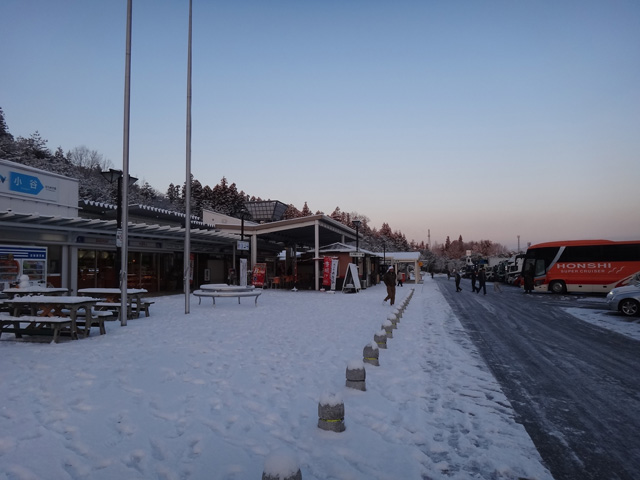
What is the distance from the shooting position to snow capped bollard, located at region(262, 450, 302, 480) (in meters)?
2.55

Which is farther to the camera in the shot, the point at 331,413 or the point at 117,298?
the point at 117,298

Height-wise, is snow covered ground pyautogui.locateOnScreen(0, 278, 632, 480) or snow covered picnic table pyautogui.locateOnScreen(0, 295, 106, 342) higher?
snow covered picnic table pyautogui.locateOnScreen(0, 295, 106, 342)

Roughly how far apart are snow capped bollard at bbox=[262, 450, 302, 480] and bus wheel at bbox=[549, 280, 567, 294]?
2901 cm

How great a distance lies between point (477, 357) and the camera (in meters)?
7.72

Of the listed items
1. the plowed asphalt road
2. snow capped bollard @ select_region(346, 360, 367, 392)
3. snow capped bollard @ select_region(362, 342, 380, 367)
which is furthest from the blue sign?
the plowed asphalt road

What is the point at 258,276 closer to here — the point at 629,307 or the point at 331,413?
the point at 629,307

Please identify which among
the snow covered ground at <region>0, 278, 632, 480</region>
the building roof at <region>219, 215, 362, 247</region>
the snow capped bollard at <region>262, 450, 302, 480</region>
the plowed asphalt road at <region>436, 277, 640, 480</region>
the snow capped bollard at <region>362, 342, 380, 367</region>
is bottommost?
the plowed asphalt road at <region>436, 277, 640, 480</region>

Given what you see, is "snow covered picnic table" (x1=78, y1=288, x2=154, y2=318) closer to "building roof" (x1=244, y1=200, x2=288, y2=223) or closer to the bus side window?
"building roof" (x1=244, y1=200, x2=288, y2=223)

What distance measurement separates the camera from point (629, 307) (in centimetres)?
1408

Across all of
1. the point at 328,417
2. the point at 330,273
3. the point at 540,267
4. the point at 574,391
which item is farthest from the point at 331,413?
the point at 540,267

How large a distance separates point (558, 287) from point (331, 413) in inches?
1095

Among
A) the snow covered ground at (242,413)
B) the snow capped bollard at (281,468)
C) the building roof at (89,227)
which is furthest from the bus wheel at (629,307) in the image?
the building roof at (89,227)

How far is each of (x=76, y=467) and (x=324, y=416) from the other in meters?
2.18

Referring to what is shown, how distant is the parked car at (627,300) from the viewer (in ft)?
45.6
